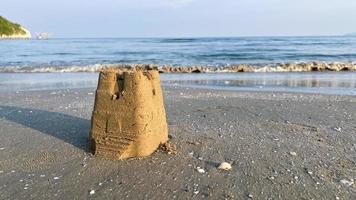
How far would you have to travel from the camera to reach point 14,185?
3488mm

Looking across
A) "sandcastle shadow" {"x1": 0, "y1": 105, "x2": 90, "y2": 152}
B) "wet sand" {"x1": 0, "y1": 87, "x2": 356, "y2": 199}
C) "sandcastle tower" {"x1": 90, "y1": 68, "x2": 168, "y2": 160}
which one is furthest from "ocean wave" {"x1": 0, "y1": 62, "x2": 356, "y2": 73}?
"sandcastle tower" {"x1": 90, "y1": 68, "x2": 168, "y2": 160}

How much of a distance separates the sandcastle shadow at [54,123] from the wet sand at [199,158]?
1cm

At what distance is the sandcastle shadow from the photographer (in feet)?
15.9

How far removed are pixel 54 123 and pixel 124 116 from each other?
77.5 inches

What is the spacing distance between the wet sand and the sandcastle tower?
15cm

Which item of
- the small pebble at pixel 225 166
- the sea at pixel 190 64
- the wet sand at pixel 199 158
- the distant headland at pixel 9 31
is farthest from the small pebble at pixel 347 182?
the distant headland at pixel 9 31

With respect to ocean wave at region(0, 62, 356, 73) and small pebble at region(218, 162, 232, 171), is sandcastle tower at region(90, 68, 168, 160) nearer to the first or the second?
small pebble at region(218, 162, 232, 171)

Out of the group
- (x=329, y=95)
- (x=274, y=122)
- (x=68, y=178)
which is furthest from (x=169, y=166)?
(x=329, y=95)

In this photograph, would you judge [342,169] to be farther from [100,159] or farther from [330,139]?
[100,159]

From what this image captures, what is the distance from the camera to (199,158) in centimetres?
418

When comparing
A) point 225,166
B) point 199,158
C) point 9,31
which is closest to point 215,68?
point 199,158

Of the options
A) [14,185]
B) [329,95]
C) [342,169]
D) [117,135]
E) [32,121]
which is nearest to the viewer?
[14,185]

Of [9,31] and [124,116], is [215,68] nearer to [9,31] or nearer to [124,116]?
[124,116]

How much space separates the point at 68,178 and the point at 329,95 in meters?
7.20
